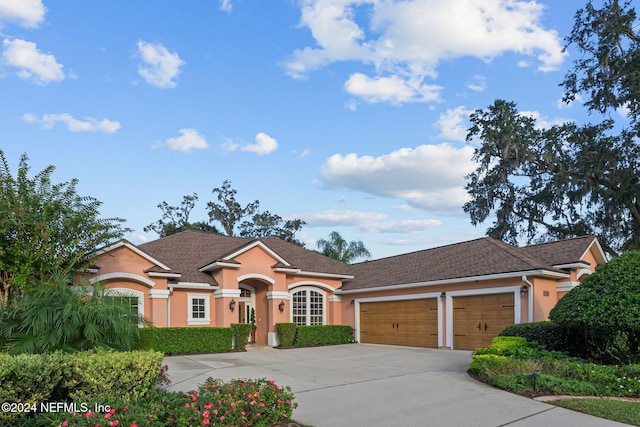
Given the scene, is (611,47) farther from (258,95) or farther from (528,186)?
(258,95)

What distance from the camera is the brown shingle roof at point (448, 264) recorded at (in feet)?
56.2

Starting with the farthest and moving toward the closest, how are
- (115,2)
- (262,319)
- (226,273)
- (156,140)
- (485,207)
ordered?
(485,207), (262,319), (226,273), (156,140), (115,2)

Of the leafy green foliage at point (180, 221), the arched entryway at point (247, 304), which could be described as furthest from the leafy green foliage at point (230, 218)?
the arched entryway at point (247, 304)

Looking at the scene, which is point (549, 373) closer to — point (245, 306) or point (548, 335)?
point (548, 335)

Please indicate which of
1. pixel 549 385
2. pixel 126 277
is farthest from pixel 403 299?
pixel 549 385

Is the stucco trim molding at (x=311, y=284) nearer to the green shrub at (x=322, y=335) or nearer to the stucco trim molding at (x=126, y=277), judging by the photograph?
the green shrub at (x=322, y=335)

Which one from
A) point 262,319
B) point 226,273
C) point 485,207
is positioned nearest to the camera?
point 226,273

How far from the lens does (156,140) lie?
15742 mm

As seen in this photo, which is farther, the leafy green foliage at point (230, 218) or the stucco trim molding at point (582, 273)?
the leafy green foliage at point (230, 218)

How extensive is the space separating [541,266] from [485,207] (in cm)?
1342

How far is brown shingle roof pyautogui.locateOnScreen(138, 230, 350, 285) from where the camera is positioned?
64.5ft

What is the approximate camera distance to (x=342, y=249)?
35.6 m

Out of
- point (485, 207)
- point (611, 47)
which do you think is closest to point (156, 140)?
point (485, 207)

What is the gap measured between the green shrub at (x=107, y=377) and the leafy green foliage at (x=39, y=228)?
18.8 feet
